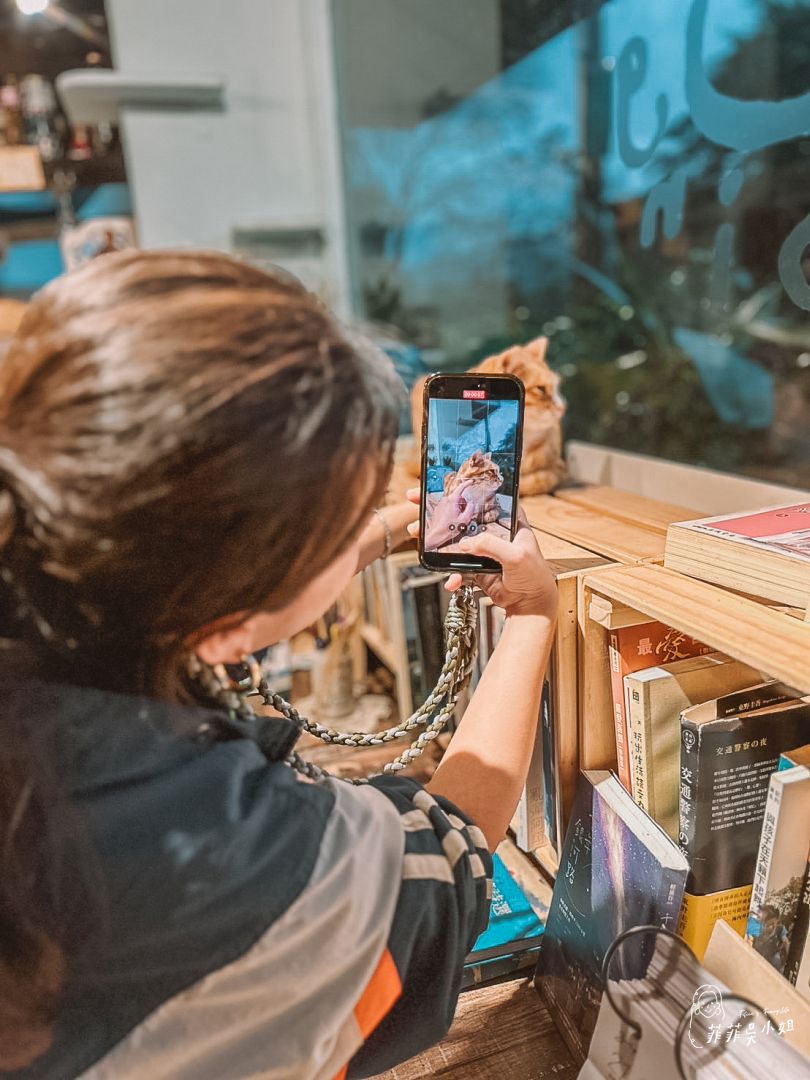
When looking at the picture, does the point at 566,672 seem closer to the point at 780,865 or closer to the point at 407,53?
the point at 780,865

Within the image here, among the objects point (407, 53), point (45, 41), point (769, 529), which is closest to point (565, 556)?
point (769, 529)

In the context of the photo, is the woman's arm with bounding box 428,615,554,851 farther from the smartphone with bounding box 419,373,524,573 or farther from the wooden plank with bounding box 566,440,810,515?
the wooden plank with bounding box 566,440,810,515

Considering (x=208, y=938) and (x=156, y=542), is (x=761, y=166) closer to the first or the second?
(x=156, y=542)

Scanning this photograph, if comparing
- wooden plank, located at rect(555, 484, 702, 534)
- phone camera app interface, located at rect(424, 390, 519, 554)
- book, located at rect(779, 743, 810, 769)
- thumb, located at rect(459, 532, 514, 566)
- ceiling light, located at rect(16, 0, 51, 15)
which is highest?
ceiling light, located at rect(16, 0, 51, 15)

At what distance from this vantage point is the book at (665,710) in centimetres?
68

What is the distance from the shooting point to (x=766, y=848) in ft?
1.94

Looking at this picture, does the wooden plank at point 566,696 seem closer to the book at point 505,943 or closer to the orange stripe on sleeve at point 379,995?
the book at point 505,943

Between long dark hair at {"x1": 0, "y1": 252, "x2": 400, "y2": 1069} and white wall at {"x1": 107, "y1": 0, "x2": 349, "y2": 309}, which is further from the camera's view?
white wall at {"x1": 107, "y1": 0, "x2": 349, "y2": 309}

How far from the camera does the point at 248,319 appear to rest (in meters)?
0.40

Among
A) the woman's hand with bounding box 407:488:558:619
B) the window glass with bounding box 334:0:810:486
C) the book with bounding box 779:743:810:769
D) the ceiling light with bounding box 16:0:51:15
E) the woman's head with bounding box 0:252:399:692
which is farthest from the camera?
the ceiling light with bounding box 16:0:51:15

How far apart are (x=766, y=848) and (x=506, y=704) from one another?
0.24 metres

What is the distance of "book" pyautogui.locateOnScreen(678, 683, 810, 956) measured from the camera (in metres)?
0.63

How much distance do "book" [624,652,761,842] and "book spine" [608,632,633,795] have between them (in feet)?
0.05

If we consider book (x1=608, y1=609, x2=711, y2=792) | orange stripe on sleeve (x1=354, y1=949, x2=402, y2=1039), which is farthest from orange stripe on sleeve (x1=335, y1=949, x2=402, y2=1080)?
book (x1=608, y1=609, x2=711, y2=792)
